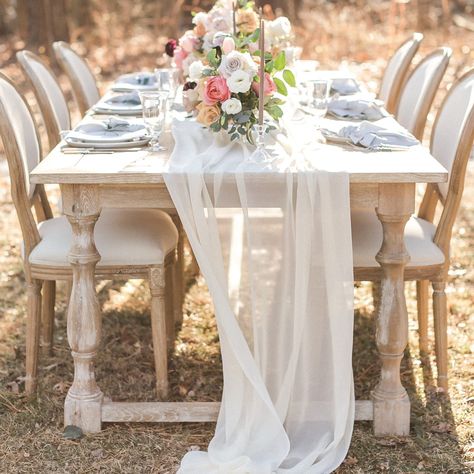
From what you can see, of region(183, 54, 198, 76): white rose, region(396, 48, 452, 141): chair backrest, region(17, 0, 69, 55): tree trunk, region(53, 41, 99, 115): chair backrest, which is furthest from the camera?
region(17, 0, 69, 55): tree trunk

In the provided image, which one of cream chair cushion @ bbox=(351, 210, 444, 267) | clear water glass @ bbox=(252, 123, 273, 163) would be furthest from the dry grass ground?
clear water glass @ bbox=(252, 123, 273, 163)

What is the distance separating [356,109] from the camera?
11.4ft

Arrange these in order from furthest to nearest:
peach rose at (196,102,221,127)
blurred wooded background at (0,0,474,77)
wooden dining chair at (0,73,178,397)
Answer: blurred wooded background at (0,0,474,77) < wooden dining chair at (0,73,178,397) < peach rose at (196,102,221,127)

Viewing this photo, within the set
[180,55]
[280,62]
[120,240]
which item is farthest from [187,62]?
[120,240]

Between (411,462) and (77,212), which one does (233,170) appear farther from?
(411,462)

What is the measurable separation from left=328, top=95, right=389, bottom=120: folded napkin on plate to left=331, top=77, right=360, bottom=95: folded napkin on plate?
1.26 ft

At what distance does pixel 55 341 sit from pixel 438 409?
1517mm

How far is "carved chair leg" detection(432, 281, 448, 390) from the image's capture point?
314 cm

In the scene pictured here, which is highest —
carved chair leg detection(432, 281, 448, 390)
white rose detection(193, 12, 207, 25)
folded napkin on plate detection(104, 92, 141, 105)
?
white rose detection(193, 12, 207, 25)

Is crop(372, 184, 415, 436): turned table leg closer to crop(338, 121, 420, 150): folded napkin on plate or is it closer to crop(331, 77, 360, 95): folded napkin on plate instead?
crop(338, 121, 420, 150): folded napkin on plate

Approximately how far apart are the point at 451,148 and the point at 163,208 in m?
1.04

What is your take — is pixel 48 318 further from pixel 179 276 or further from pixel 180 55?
pixel 180 55

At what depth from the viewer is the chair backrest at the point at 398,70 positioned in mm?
4195

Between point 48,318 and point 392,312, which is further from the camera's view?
point 48,318
